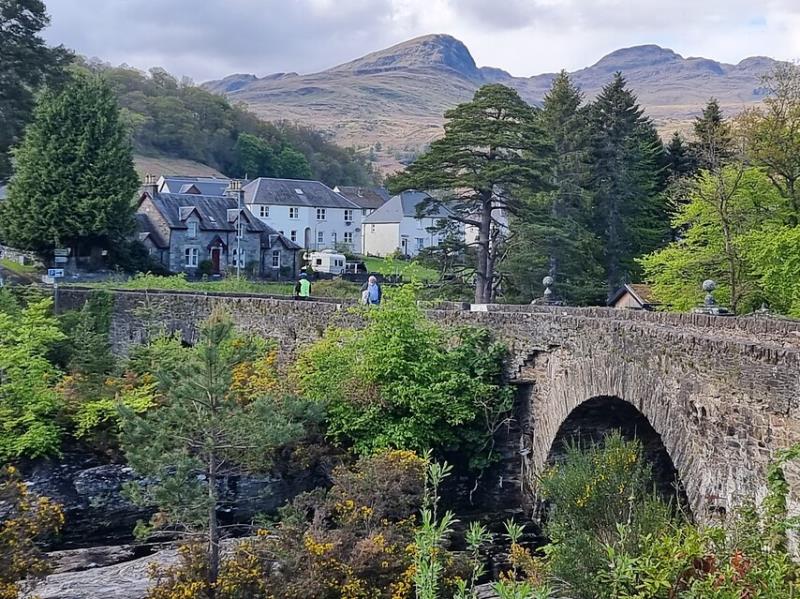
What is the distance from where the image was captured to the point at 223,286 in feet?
118

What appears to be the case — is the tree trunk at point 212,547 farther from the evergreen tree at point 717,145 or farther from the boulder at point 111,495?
the evergreen tree at point 717,145

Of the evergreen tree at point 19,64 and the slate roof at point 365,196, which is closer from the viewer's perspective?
the evergreen tree at point 19,64

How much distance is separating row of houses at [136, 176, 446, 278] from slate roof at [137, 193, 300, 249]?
0.16 ft

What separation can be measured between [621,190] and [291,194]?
39.0m

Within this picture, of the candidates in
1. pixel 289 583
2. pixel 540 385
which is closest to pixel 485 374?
pixel 540 385

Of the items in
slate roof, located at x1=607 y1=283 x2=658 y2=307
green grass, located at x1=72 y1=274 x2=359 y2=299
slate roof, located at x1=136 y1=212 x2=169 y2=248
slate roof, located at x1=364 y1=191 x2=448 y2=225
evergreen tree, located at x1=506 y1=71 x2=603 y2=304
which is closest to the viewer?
slate roof, located at x1=607 y1=283 x2=658 y2=307


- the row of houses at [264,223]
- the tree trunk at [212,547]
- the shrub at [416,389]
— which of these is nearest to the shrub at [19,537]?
the tree trunk at [212,547]

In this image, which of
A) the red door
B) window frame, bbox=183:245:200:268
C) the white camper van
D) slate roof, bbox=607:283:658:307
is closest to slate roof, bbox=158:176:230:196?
the white camper van

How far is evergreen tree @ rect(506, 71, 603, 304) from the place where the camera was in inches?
1122

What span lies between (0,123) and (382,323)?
24.8 m

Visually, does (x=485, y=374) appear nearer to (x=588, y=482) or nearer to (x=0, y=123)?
(x=588, y=482)

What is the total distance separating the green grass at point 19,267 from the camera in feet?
119

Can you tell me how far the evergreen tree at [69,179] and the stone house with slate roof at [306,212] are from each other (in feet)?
96.1

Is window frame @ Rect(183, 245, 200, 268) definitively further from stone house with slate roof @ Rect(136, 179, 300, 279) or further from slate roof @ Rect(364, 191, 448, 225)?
slate roof @ Rect(364, 191, 448, 225)
